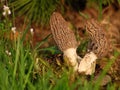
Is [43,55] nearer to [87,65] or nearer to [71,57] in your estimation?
[71,57]

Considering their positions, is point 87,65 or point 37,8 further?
point 37,8

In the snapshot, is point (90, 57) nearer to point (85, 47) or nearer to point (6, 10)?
point (85, 47)

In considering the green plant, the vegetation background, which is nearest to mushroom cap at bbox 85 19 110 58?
the vegetation background

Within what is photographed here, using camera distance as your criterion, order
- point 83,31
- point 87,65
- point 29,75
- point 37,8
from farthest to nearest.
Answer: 1. point 83,31
2. point 37,8
3. point 87,65
4. point 29,75

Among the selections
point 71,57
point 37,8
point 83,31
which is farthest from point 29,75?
point 83,31

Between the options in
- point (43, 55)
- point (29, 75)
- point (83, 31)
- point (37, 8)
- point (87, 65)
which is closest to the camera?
point (29, 75)

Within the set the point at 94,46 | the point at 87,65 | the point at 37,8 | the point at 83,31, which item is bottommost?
the point at 87,65

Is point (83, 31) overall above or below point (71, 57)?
above

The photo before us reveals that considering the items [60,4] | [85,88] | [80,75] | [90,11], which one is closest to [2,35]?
[80,75]

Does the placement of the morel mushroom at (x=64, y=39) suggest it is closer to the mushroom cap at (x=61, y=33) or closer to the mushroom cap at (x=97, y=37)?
the mushroom cap at (x=61, y=33)
